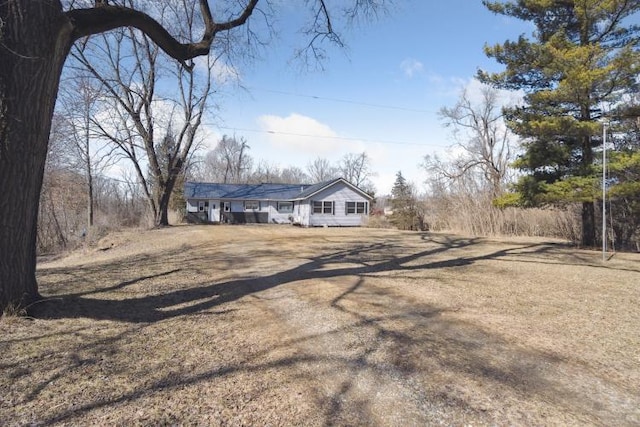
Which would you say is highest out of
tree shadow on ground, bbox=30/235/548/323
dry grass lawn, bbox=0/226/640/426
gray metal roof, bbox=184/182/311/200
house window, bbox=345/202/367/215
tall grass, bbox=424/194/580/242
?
gray metal roof, bbox=184/182/311/200

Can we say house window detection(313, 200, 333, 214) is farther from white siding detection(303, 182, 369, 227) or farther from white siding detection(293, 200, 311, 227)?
white siding detection(293, 200, 311, 227)

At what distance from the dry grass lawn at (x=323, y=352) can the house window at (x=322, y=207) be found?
2777cm

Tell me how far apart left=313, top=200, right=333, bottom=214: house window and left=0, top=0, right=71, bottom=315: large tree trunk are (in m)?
30.4

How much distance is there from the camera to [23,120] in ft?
13.6

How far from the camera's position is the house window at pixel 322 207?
3481cm

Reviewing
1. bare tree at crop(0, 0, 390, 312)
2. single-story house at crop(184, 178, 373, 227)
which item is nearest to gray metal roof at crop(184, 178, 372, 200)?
single-story house at crop(184, 178, 373, 227)

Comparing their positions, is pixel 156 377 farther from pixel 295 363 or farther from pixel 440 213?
pixel 440 213

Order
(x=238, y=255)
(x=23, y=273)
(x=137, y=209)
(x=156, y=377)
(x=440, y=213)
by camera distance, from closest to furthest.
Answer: (x=156, y=377)
(x=23, y=273)
(x=238, y=255)
(x=440, y=213)
(x=137, y=209)

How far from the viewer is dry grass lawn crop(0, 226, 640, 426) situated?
2.67 meters

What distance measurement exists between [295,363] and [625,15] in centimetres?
1525

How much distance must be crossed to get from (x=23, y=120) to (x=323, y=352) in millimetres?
4016

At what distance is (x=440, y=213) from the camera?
24266 millimetres

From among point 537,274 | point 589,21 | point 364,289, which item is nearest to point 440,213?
point 589,21

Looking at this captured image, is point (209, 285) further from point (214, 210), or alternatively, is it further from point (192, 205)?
point (192, 205)
